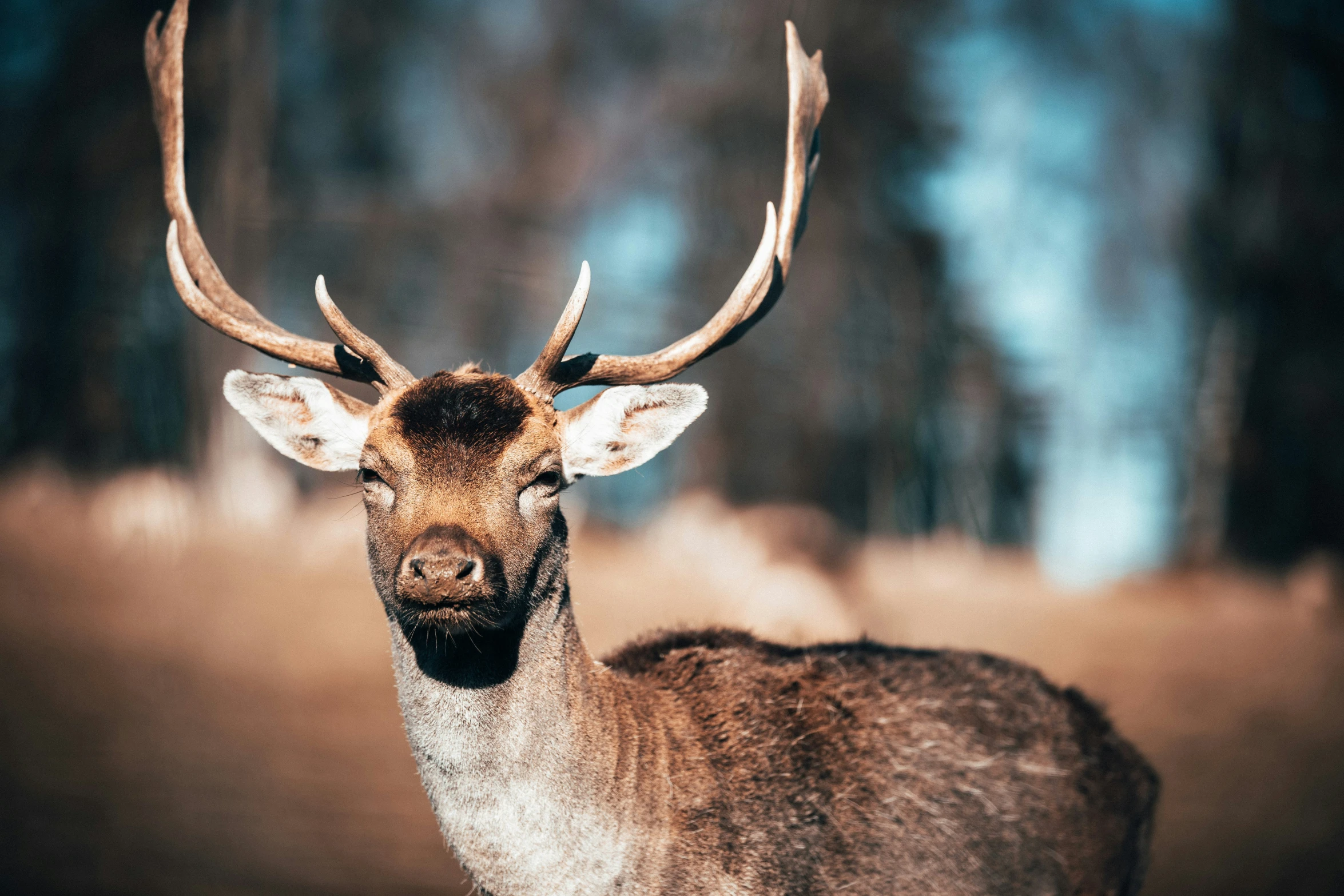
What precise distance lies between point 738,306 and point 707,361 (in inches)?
422

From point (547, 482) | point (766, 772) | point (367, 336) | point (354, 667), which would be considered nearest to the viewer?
point (547, 482)

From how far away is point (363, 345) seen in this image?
291 centimetres

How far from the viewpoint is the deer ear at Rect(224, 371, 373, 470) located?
293 cm

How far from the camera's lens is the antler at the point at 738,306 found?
9.62 ft

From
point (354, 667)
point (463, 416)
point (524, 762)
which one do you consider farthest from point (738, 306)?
point (354, 667)

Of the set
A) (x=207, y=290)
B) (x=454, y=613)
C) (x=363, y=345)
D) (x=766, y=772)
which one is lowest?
(x=766, y=772)

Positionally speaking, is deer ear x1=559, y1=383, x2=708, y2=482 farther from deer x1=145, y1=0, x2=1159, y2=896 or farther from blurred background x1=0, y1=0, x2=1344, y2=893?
blurred background x1=0, y1=0, x2=1344, y2=893

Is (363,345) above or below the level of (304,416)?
above

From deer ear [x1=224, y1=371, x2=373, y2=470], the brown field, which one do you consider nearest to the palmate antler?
deer ear [x1=224, y1=371, x2=373, y2=470]

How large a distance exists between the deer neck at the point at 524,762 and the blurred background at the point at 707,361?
13.6 ft

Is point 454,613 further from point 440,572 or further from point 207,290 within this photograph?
point 207,290

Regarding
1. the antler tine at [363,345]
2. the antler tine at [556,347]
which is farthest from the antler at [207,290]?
the antler tine at [556,347]

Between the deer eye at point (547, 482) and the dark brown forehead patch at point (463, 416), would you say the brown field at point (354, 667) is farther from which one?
the dark brown forehead patch at point (463, 416)

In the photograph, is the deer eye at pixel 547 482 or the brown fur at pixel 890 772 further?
the brown fur at pixel 890 772
